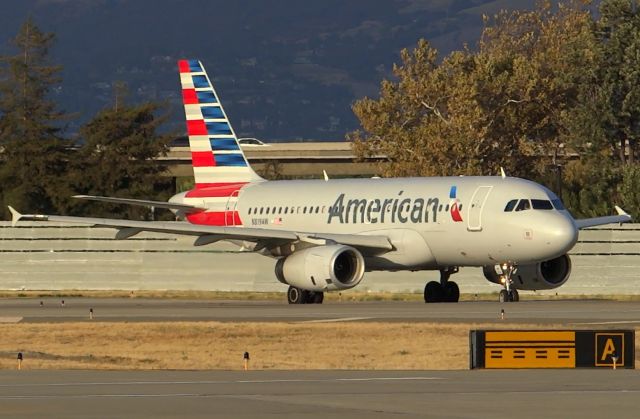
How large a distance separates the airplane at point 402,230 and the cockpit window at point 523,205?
26 mm

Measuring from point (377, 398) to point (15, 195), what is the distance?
219 ft

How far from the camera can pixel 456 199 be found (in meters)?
45.5

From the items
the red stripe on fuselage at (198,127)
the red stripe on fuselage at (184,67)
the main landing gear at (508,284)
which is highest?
the red stripe on fuselage at (184,67)

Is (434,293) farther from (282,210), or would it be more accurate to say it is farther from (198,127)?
(198,127)

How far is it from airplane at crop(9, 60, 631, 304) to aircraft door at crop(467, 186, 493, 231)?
0.09 feet

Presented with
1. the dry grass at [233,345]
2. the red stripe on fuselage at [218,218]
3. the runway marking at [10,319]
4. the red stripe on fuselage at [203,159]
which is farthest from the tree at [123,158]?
the dry grass at [233,345]

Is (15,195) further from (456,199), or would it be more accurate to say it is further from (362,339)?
(362,339)

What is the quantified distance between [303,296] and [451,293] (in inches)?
166

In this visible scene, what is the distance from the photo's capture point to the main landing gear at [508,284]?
147 ft

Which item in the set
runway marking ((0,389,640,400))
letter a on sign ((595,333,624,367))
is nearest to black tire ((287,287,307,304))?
letter a on sign ((595,333,624,367))

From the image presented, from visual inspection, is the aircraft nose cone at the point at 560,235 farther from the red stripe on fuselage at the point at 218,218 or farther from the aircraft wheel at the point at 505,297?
the red stripe on fuselage at the point at 218,218

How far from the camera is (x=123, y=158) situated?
289 feet

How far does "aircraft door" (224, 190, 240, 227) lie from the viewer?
2065 inches

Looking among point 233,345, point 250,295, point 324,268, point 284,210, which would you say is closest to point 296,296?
point 324,268
